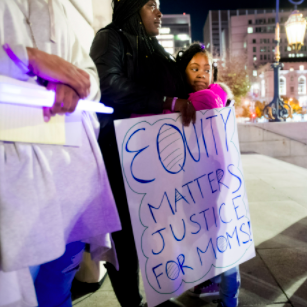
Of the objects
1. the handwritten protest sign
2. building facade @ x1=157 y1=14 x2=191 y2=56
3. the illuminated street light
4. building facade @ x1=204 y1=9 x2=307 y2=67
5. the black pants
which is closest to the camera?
the handwritten protest sign

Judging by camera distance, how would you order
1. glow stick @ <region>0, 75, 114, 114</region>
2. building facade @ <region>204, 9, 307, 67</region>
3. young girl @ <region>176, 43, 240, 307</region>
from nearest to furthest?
glow stick @ <region>0, 75, 114, 114</region>
young girl @ <region>176, 43, 240, 307</region>
building facade @ <region>204, 9, 307, 67</region>

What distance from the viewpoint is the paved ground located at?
1.88m

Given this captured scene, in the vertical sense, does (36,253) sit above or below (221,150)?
below

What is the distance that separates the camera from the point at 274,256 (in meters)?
2.43

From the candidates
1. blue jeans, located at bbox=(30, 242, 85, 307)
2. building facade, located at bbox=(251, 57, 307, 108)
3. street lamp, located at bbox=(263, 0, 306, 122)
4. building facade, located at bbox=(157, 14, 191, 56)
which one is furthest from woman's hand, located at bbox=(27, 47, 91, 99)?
building facade, located at bbox=(157, 14, 191, 56)

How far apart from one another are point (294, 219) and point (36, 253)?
327 centimetres

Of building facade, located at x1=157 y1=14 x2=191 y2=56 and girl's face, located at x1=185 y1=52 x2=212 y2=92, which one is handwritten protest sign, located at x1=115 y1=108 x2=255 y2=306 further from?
building facade, located at x1=157 y1=14 x2=191 y2=56

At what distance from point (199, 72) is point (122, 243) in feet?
3.66

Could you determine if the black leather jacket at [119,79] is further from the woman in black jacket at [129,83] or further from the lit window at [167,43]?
the lit window at [167,43]

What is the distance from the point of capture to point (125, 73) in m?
1.38

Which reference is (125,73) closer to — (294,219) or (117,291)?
(117,291)

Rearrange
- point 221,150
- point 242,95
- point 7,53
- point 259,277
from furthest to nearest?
1. point 242,95
2. point 259,277
3. point 221,150
4. point 7,53

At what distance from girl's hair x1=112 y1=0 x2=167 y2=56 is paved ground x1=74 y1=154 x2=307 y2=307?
176 centimetres

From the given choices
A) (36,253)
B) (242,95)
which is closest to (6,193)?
(36,253)
